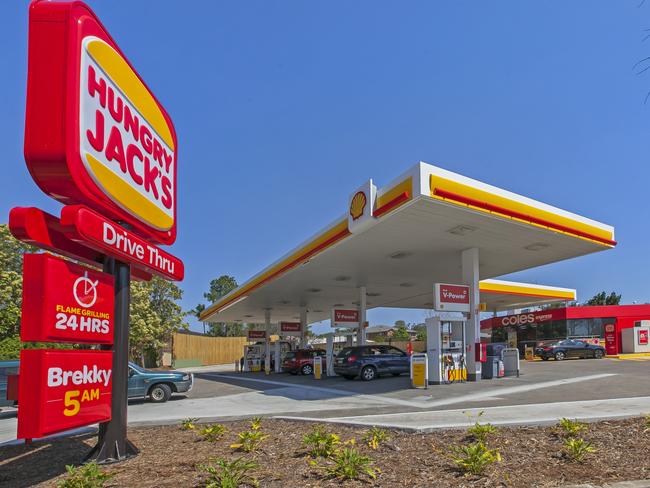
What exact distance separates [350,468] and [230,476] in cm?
125

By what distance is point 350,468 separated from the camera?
5.45 metres

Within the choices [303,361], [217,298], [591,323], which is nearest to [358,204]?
[303,361]

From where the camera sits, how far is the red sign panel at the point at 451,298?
17766mm

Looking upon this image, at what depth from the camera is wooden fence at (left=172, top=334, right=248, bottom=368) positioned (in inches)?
1775

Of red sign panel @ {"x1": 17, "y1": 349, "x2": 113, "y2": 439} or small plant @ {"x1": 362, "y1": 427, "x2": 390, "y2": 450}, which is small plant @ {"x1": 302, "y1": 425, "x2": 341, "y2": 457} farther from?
red sign panel @ {"x1": 17, "y1": 349, "x2": 113, "y2": 439}

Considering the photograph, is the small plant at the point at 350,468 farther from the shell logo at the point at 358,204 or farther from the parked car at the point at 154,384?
the parked car at the point at 154,384

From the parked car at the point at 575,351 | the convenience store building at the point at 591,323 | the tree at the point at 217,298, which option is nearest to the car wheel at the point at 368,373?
the parked car at the point at 575,351

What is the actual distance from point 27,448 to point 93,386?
3130 millimetres

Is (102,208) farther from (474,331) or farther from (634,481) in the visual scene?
(474,331)

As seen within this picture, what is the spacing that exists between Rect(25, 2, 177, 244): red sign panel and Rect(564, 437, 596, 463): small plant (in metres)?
6.21

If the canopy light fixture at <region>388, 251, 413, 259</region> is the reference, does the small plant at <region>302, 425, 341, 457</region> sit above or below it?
below

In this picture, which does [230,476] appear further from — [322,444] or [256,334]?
[256,334]

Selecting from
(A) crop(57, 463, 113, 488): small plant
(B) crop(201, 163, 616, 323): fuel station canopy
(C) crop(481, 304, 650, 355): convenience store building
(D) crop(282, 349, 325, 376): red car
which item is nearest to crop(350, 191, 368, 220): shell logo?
(B) crop(201, 163, 616, 323): fuel station canopy

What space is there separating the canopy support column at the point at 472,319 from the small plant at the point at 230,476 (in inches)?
561
